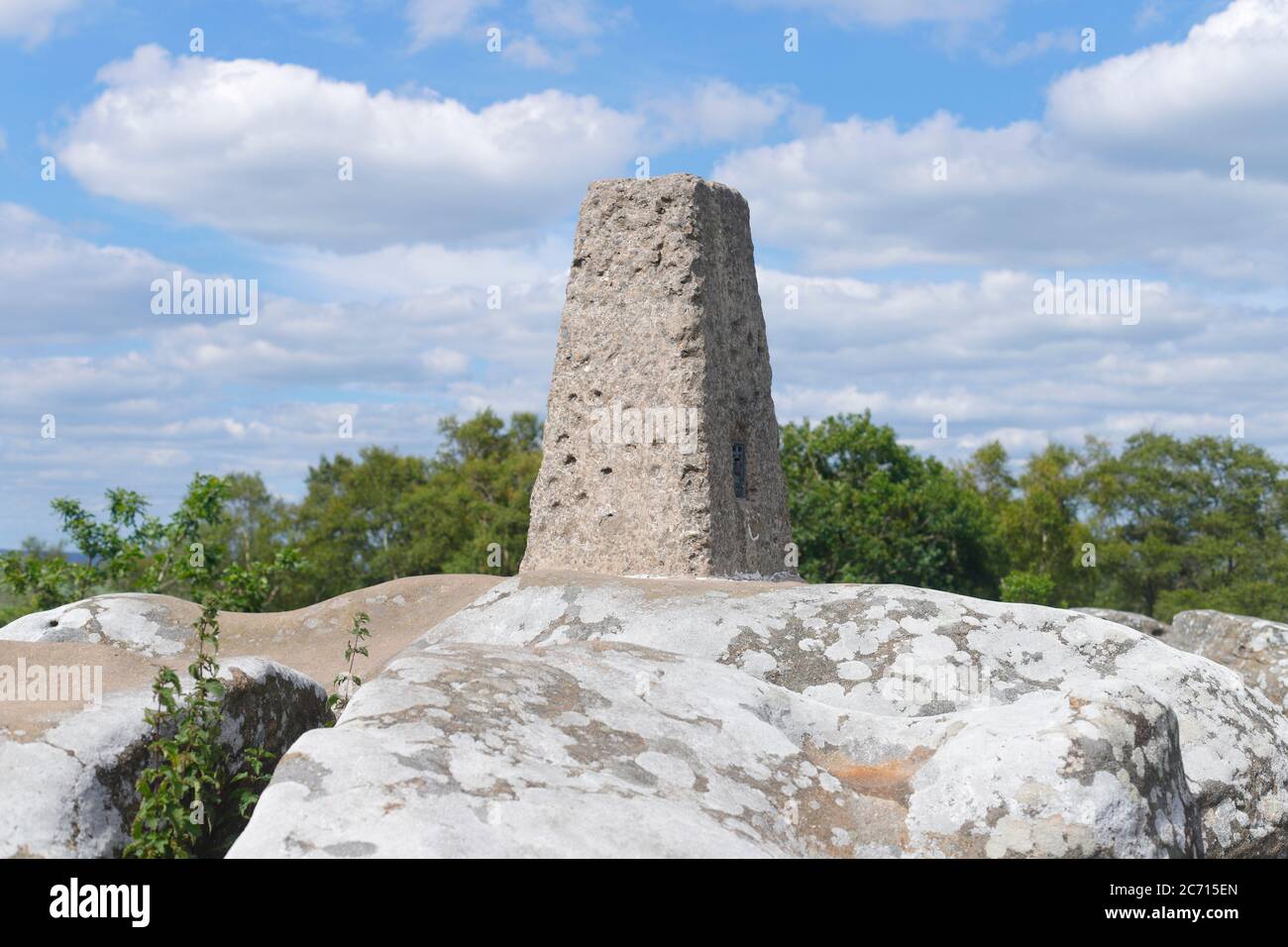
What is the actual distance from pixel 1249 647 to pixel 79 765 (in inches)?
471

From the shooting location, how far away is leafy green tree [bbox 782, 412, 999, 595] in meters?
30.5

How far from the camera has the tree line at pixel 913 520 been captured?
31.2m

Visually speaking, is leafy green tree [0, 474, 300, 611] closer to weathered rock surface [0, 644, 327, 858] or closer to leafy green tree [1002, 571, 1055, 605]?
weathered rock surface [0, 644, 327, 858]

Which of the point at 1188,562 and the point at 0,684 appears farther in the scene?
the point at 1188,562

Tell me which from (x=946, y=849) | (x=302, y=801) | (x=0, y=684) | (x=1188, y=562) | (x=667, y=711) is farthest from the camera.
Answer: (x=1188, y=562)

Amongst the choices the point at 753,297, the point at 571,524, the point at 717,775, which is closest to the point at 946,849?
the point at 717,775

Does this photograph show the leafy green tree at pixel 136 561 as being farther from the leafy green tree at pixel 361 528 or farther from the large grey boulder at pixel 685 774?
the leafy green tree at pixel 361 528

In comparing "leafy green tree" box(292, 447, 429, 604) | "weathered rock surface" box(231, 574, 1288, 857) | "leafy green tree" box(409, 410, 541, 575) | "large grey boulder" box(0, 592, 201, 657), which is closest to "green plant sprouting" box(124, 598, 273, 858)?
"weathered rock surface" box(231, 574, 1288, 857)

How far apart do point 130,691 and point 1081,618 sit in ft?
17.9

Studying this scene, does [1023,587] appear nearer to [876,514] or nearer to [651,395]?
[876,514]

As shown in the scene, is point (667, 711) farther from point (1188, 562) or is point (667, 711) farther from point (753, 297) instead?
point (1188, 562)

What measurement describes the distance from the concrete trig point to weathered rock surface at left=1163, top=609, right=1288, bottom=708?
560cm

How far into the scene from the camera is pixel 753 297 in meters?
11.3
